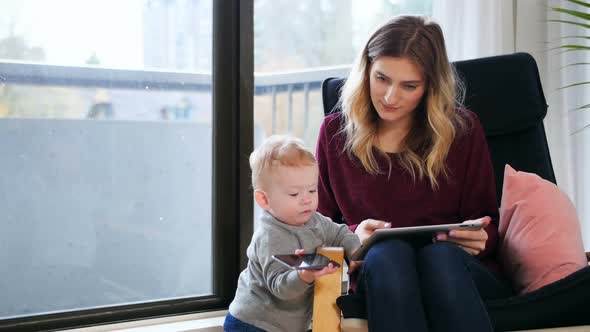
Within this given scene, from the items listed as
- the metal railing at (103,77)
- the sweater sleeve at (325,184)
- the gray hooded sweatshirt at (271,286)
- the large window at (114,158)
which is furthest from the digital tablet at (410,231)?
the metal railing at (103,77)

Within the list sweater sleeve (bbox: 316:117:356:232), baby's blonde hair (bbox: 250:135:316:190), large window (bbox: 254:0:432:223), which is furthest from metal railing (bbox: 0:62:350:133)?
baby's blonde hair (bbox: 250:135:316:190)

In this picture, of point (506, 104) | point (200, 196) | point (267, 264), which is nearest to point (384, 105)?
point (506, 104)

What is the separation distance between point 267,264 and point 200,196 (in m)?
0.95

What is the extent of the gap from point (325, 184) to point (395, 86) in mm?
339

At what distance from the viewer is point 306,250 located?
155 cm

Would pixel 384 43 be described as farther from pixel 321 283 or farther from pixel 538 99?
pixel 321 283

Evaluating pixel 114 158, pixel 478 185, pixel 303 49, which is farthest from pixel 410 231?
pixel 303 49

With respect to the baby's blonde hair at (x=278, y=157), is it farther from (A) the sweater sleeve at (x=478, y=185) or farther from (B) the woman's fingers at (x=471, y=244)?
(A) the sweater sleeve at (x=478, y=185)

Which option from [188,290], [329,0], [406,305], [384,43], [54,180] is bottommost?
[188,290]

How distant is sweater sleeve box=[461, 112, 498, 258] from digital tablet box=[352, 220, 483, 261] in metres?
0.32

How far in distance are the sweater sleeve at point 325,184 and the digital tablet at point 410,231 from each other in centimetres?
37

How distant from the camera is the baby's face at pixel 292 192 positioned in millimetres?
1509

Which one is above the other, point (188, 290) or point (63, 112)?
point (63, 112)

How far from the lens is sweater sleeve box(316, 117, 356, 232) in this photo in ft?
6.36
